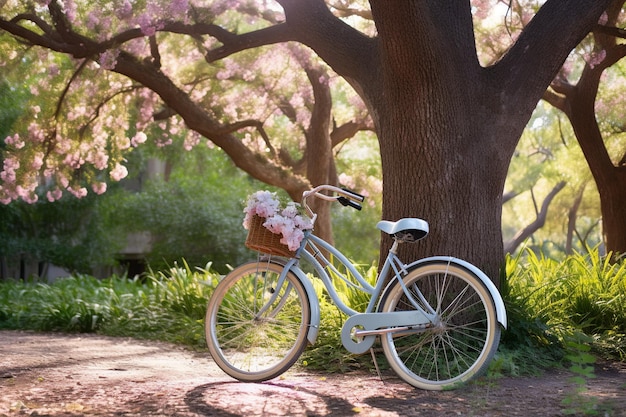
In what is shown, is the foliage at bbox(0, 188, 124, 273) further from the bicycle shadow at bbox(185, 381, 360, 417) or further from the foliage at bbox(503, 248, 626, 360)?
the bicycle shadow at bbox(185, 381, 360, 417)

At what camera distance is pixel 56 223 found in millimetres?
18156

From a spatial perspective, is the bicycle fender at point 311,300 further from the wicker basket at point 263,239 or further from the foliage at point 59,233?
the foliage at point 59,233

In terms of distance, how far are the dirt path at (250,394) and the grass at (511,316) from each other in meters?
0.23

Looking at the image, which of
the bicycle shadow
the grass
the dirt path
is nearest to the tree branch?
the grass

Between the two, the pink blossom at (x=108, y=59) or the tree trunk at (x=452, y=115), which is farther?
the pink blossom at (x=108, y=59)

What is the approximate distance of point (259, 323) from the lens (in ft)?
17.7

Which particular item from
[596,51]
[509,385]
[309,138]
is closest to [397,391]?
[509,385]

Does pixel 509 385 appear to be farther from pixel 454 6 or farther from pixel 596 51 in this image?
pixel 596 51

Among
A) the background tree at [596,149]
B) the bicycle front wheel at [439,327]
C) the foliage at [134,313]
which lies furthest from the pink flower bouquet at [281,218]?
the background tree at [596,149]

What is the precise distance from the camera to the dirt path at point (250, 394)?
4316 mm

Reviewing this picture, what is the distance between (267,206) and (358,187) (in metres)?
11.0

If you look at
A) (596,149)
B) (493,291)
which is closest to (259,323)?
(493,291)

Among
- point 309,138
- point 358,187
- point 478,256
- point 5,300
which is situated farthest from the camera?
point 358,187

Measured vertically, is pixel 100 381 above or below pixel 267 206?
below
